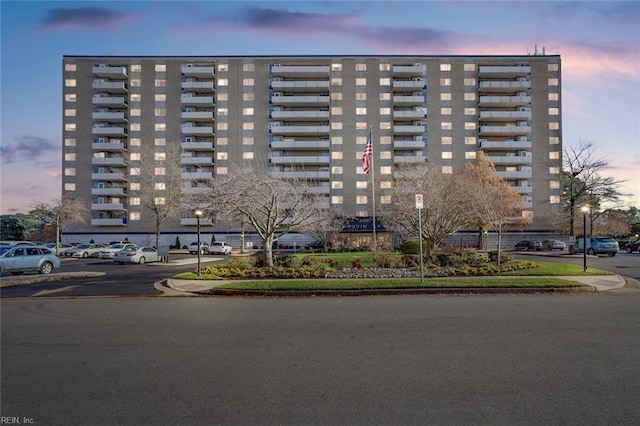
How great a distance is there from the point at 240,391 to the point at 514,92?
2981 inches

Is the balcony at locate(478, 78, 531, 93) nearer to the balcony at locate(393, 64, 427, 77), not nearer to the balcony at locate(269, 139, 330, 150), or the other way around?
the balcony at locate(393, 64, 427, 77)

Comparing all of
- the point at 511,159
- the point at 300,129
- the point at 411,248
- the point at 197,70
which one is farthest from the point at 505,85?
the point at 197,70

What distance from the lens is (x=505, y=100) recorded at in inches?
2557

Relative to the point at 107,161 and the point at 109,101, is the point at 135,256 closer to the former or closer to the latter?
the point at 107,161

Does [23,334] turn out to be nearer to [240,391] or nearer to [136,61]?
[240,391]

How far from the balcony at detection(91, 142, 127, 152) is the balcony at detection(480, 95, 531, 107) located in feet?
204

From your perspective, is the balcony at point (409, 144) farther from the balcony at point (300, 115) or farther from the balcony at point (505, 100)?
the balcony at point (505, 100)

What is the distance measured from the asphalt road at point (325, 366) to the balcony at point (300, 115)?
5806 cm

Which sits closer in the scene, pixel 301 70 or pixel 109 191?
pixel 109 191

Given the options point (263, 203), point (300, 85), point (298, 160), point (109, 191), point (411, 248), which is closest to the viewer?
point (263, 203)

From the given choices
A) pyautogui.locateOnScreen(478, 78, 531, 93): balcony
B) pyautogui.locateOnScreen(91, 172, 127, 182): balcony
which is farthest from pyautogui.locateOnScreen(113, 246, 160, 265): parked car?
pyautogui.locateOnScreen(478, 78, 531, 93): balcony

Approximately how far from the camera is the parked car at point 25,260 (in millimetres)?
19375

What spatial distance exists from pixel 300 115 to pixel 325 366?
204 ft

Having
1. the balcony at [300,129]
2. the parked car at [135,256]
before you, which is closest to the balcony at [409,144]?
the balcony at [300,129]
